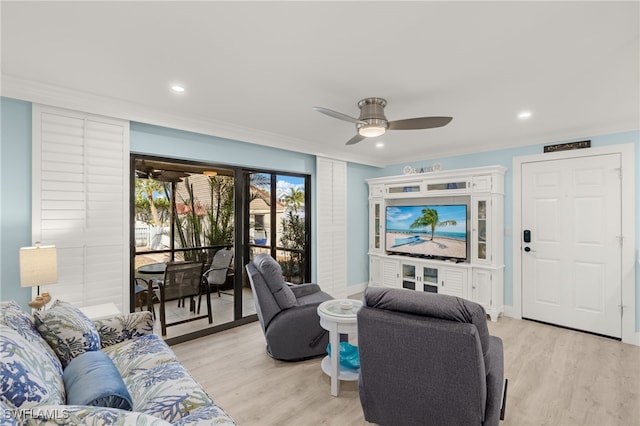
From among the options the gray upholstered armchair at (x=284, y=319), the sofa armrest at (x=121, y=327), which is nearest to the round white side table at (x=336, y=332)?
the gray upholstered armchair at (x=284, y=319)

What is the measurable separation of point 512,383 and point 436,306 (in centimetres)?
163

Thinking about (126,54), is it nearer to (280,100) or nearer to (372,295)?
(280,100)

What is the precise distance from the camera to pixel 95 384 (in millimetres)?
1356

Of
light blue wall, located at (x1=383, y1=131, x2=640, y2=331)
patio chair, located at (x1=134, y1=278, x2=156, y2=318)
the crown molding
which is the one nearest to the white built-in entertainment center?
light blue wall, located at (x1=383, y1=131, x2=640, y2=331)

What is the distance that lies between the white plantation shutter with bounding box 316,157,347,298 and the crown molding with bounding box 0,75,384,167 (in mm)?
671

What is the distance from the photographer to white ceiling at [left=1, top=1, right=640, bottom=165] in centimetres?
165

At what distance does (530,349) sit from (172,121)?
439cm

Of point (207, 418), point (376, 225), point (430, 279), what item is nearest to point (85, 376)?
point (207, 418)

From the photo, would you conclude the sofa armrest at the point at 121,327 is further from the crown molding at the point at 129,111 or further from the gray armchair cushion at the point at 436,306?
the crown molding at the point at 129,111

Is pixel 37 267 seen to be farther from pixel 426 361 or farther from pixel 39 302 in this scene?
pixel 426 361

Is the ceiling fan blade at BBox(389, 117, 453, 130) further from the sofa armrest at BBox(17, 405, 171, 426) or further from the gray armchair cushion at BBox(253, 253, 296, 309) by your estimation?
the sofa armrest at BBox(17, 405, 171, 426)

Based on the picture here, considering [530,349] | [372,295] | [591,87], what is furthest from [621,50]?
[530,349]

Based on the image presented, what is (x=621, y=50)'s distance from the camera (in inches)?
78.4

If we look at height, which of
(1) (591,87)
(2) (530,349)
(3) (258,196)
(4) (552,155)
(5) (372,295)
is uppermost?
(1) (591,87)
